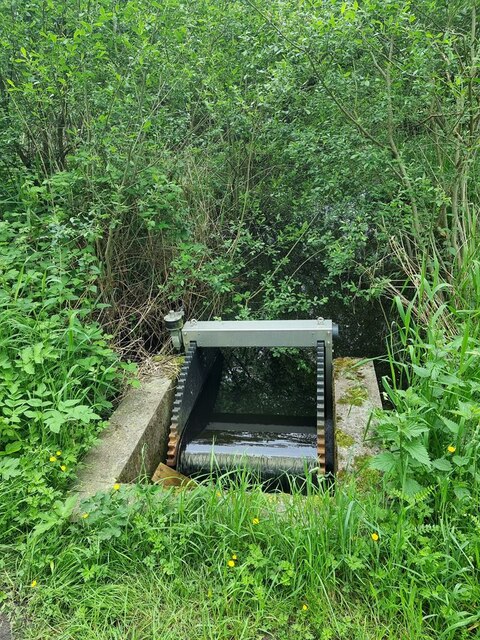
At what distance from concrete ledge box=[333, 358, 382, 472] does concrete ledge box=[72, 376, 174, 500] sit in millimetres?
1041

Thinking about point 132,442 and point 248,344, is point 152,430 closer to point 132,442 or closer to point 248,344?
point 132,442

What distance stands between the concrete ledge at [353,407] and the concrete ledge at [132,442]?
1.04 metres

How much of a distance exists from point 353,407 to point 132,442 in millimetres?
1291

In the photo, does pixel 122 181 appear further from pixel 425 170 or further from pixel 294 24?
pixel 425 170

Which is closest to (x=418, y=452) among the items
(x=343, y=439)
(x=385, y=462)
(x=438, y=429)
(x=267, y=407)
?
(x=385, y=462)

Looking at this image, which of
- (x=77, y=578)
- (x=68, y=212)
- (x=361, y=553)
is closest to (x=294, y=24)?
(x=68, y=212)

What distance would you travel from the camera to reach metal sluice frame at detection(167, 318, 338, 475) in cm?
289

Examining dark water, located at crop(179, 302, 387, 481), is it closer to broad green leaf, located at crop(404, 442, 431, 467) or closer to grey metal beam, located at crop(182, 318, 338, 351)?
grey metal beam, located at crop(182, 318, 338, 351)

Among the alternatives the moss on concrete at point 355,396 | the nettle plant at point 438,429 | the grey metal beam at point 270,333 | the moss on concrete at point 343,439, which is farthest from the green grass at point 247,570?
the grey metal beam at point 270,333

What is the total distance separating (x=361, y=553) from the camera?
1753 millimetres

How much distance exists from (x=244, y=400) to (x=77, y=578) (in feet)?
6.53

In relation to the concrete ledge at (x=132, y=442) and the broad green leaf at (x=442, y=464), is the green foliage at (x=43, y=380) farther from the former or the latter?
the broad green leaf at (x=442, y=464)

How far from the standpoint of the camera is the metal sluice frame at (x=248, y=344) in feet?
9.49

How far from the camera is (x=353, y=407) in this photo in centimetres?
270
